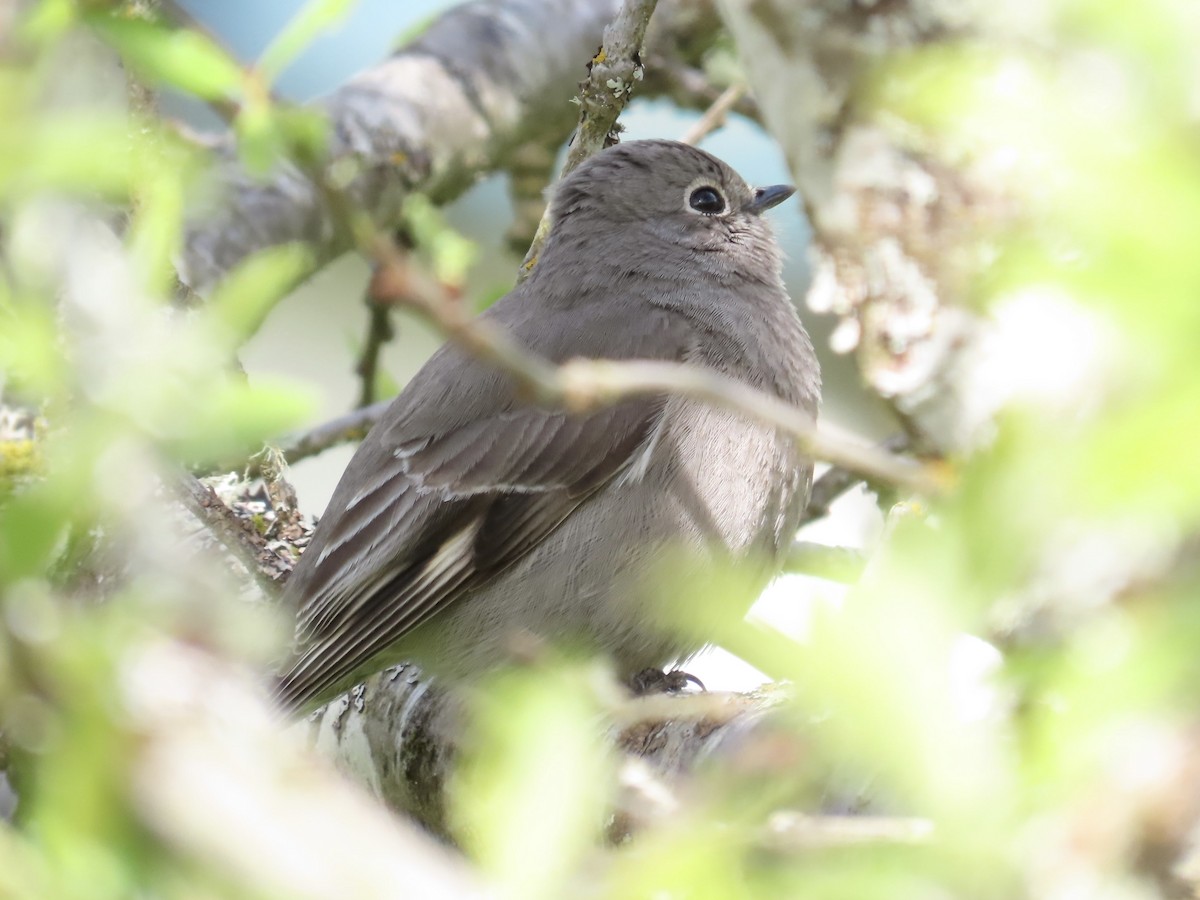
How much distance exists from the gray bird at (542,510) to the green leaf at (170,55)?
2.11m

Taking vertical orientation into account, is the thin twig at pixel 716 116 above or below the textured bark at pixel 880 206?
below

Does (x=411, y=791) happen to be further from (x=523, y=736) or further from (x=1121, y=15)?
(x=1121, y=15)

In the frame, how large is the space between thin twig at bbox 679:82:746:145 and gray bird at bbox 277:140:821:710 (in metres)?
1.43

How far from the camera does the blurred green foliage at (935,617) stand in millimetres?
1060

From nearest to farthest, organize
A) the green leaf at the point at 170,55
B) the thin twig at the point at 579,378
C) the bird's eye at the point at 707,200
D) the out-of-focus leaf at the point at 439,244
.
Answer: the thin twig at the point at 579,378 < the green leaf at the point at 170,55 < the out-of-focus leaf at the point at 439,244 < the bird's eye at the point at 707,200

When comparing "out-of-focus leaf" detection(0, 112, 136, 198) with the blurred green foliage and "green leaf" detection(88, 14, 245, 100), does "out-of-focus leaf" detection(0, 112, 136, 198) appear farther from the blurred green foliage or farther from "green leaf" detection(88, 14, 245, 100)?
"green leaf" detection(88, 14, 245, 100)

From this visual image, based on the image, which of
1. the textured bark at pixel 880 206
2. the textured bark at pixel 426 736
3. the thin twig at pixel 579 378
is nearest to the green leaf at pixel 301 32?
the thin twig at pixel 579 378

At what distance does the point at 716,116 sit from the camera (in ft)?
17.8

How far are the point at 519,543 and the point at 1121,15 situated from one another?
9.22ft

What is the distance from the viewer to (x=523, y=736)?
1.20 m

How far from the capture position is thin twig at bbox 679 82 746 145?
17.3 ft

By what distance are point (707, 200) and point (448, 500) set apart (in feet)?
5.31

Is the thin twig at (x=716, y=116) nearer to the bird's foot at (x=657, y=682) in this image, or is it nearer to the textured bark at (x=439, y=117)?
the textured bark at (x=439, y=117)

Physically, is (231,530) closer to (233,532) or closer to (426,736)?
(233,532)
